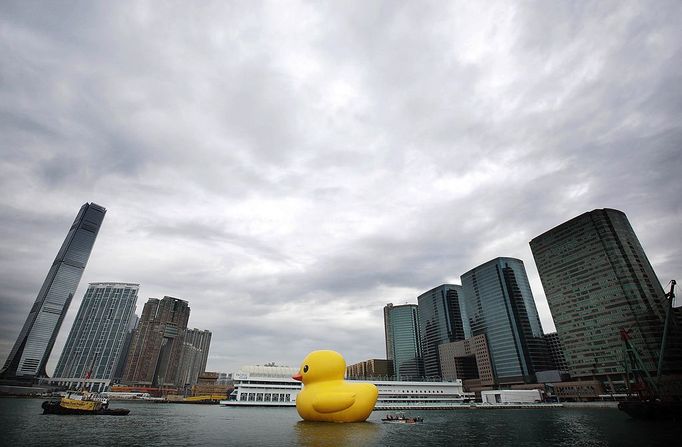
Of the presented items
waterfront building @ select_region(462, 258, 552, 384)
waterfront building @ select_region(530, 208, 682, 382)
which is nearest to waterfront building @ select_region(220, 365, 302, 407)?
waterfront building @ select_region(530, 208, 682, 382)

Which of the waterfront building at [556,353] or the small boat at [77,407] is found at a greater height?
the waterfront building at [556,353]

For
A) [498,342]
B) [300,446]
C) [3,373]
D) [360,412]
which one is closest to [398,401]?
[498,342]

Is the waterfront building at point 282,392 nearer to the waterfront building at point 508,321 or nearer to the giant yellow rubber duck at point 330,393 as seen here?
the waterfront building at point 508,321

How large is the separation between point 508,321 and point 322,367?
173087 millimetres

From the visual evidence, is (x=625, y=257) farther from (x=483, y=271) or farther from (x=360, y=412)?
(x=360, y=412)

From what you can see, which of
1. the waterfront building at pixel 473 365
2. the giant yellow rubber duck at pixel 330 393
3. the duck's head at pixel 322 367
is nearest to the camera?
the giant yellow rubber duck at pixel 330 393

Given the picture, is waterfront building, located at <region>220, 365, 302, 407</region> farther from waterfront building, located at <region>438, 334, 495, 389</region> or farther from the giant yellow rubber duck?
waterfront building, located at <region>438, 334, 495, 389</region>

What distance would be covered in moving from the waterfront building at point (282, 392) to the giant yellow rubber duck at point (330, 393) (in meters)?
68.1

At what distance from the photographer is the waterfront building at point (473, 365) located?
173000 mm

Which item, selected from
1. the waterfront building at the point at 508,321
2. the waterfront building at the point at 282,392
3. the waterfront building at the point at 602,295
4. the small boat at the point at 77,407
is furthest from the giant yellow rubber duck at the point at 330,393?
the waterfront building at the point at 508,321

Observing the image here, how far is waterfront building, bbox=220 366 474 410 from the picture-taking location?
103 metres

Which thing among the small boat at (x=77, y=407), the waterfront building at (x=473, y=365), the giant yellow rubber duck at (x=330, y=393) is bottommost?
the small boat at (x=77, y=407)

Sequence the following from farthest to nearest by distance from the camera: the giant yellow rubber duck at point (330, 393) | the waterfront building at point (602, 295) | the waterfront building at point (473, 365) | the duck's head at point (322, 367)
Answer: the waterfront building at point (473, 365)
the waterfront building at point (602, 295)
the duck's head at point (322, 367)
the giant yellow rubber duck at point (330, 393)

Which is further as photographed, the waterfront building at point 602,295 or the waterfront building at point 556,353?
the waterfront building at point 556,353
